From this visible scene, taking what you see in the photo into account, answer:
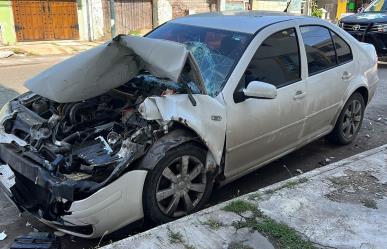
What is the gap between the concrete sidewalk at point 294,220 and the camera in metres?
3.07

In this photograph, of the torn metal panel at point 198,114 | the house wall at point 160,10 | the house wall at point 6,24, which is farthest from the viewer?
the house wall at point 160,10

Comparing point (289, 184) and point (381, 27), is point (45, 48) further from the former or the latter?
point (289, 184)

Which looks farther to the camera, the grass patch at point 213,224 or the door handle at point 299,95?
the door handle at point 299,95

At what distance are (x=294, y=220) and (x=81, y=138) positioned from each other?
182cm

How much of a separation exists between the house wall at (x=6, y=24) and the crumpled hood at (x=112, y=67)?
1326cm

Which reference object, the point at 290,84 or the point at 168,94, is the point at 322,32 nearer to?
the point at 290,84

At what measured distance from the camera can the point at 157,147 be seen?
3.31 meters

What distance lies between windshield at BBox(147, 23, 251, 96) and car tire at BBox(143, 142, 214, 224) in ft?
2.04

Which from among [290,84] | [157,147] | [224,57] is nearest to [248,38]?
[224,57]

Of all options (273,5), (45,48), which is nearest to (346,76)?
(45,48)

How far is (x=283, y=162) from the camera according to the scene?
5.13 m

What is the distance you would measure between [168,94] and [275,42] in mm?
1403

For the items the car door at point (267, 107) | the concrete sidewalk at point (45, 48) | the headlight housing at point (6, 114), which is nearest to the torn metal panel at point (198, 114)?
the car door at point (267, 107)

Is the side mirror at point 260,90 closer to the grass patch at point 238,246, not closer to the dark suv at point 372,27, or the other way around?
the grass patch at point 238,246
